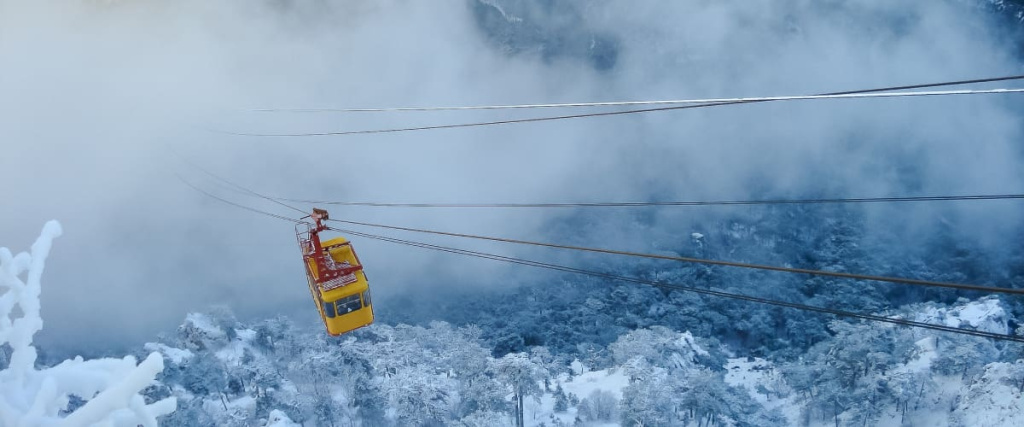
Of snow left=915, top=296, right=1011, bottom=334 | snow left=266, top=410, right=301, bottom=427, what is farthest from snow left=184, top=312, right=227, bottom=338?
snow left=915, top=296, right=1011, bottom=334

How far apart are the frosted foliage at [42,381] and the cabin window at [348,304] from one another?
551 inches

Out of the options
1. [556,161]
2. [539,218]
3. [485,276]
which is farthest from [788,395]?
[556,161]

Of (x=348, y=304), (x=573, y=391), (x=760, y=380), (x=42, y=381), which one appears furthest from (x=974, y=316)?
(x=42, y=381)

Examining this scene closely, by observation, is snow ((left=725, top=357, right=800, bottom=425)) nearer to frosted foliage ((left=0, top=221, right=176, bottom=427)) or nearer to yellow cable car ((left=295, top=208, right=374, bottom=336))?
yellow cable car ((left=295, top=208, right=374, bottom=336))

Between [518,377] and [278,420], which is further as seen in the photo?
[518,377]

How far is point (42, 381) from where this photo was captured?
308cm

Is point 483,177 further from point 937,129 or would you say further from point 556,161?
point 937,129

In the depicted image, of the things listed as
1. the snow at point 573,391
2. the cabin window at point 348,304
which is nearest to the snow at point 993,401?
the snow at point 573,391

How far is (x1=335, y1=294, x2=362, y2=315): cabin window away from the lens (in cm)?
1698

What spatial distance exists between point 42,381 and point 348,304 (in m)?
14.5

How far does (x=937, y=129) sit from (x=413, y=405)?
111420mm

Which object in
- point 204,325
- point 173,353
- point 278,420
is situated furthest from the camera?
point 204,325

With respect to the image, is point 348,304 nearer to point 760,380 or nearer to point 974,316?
point 760,380

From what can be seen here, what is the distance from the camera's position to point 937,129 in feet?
333
